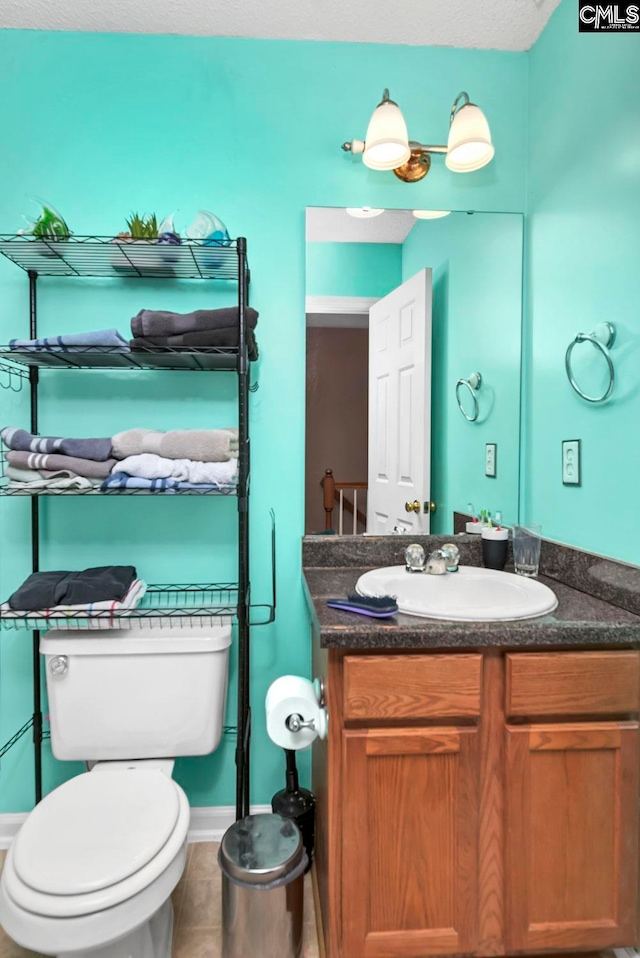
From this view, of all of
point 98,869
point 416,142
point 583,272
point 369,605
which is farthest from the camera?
point 416,142

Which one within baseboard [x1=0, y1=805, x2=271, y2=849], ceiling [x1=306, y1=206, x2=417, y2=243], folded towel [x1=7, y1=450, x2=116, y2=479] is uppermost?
ceiling [x1=306, y1=206, x2=417, y2=243]

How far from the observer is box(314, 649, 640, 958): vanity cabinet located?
110 centimetres

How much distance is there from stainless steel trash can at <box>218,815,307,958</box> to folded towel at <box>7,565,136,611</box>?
2.30ft

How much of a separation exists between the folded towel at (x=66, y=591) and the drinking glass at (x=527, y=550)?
3.83ft

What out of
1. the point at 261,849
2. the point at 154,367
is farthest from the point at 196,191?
the point at 261,849

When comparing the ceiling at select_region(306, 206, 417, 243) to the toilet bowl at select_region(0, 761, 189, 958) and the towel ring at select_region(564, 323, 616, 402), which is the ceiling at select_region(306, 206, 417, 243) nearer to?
the towel ring at select_region(564, 323, 616, 402)

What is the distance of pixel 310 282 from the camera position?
166 centimetres

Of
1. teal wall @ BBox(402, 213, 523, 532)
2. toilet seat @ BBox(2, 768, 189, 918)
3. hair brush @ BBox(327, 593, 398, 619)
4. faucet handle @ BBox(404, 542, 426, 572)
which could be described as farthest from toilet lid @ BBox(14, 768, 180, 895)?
teal wall @ BBox(402, 213, 523, 532)

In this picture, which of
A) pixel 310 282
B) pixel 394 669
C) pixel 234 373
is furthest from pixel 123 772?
pixel 310 282

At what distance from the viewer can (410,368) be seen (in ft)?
5.57

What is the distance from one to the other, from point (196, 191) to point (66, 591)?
1287 millimetres

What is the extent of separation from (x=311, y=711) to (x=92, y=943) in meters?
0.59

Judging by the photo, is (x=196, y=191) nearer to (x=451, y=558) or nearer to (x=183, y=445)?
(x=183, y=445)

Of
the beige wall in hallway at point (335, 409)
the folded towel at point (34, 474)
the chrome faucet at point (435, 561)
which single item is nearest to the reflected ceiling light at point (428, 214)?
the beige wall in hallway at point (335, 409)
